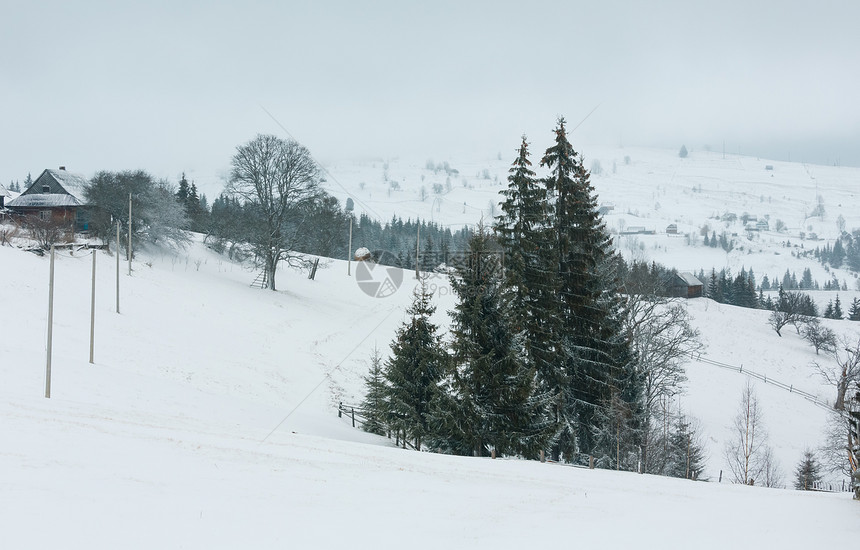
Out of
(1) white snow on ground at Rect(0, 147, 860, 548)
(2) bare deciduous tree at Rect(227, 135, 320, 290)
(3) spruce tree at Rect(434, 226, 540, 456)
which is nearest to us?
(1) white snow on ground at Rect(0, 147, 860, 548)

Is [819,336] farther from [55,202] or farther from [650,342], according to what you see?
[55,202]

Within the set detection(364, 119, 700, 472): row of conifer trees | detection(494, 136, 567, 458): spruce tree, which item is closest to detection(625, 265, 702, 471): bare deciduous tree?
detection(364, 119, 700, 472): row of conifer trees

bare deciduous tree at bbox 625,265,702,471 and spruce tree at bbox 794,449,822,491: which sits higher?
bare deciduous tree at bbox 625,265,702,471

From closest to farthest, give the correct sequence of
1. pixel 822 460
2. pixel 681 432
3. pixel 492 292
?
pixel 492 292 < pixel 681 432 < pixel 822 460

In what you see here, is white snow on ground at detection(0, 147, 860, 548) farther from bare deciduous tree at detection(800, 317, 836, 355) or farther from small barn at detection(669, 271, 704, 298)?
small barn at detection(669, 271, 704, 298)

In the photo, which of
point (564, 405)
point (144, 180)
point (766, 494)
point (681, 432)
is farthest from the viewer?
point (144, 180)

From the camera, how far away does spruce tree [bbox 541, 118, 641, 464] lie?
2336 cm

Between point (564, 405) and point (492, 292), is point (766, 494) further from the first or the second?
point (492, 292)

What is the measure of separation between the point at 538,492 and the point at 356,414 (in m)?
17.0

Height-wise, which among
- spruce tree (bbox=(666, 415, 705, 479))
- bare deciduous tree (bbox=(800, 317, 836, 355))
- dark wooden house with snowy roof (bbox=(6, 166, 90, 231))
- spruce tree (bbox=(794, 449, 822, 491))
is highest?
dark wooden house with snowy roof (bbox=(6, 166, 90, 231))

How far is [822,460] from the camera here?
1490 inches

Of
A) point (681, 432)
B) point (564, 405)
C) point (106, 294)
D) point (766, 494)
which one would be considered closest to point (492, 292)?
point (564, 405)

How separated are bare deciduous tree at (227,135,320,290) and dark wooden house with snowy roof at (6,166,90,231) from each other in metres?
16.4

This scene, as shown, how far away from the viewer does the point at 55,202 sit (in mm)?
50938
